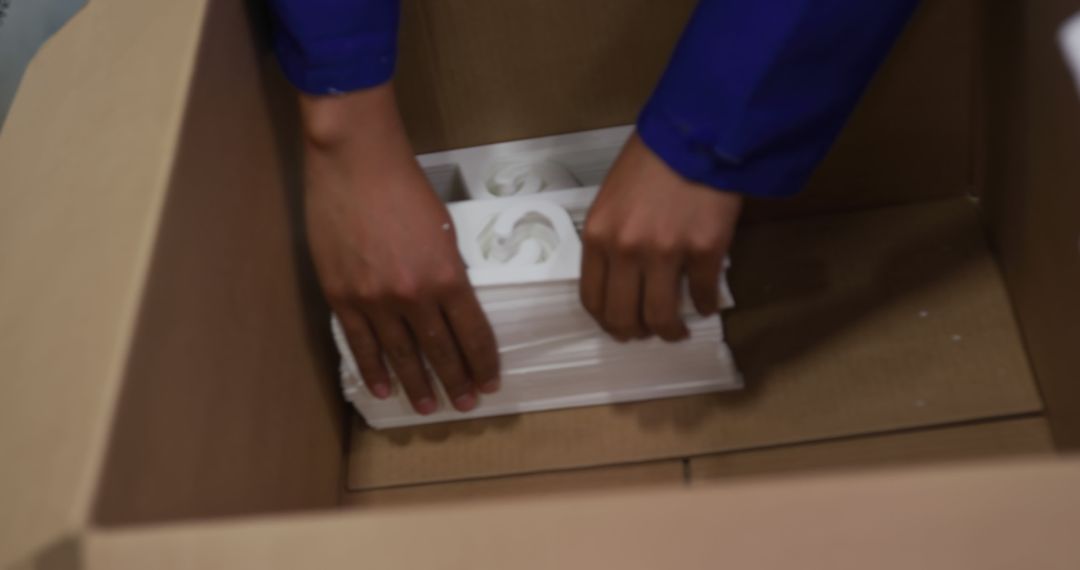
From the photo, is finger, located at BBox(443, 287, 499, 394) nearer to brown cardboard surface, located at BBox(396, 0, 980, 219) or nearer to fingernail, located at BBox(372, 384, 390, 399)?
fingernail, located at BBox(372, 384, 390, 399)

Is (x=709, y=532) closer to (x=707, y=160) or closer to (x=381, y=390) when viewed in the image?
(x=707, y=160)

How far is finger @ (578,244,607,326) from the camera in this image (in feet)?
2.15

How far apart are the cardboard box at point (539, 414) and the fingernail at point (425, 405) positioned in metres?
0.04

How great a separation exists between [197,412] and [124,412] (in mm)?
86

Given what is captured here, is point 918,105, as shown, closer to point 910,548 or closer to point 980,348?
point 980,348

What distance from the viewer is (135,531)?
0.42 meters

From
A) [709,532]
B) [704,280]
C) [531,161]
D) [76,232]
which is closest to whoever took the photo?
[709,532]

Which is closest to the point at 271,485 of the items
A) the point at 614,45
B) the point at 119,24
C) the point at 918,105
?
the point at 119,24

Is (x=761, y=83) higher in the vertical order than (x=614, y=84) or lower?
higher

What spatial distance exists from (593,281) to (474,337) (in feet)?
0.35

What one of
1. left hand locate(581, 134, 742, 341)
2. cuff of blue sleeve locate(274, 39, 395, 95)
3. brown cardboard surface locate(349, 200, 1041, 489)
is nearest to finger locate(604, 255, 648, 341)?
left hand locate(581, 134, 742, 341)

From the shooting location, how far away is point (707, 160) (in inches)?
24.0

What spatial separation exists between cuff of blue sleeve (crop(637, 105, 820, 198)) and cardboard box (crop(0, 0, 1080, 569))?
183 millimetres

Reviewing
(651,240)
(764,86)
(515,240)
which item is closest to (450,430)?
(515,240)
